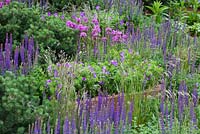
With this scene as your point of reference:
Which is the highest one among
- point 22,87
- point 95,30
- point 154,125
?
point 95,30

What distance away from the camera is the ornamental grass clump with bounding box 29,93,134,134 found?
4.15m

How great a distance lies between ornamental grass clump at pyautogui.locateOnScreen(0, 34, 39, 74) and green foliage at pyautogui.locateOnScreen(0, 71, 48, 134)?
604 millimetres

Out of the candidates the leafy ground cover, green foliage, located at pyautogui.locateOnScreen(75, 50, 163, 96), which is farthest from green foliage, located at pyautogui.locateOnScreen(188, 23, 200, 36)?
green foliage, located at pyautogui.locateOnScreen(75, 50, 163, 96)

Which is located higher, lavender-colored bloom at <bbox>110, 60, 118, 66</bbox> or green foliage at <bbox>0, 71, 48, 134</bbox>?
lavender-colored bloom at <bbox>110, 60, 118, 66</bbox>

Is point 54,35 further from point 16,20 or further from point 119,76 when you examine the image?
point 119,76

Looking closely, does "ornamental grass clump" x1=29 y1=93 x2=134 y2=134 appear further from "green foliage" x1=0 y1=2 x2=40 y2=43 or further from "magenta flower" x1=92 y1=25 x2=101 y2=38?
"magenta flower" x1=92 y1=25 x2=101 y2=38

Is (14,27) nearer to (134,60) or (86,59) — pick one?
(86,59)

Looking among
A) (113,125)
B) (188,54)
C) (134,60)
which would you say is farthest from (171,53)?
(113,125)

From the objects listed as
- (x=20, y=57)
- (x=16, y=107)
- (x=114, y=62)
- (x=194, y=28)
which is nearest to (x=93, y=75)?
(x=114, y=62)

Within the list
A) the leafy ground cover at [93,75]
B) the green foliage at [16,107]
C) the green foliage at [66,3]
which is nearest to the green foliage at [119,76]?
the leafy ground cover at [93,75]

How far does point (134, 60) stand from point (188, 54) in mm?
887

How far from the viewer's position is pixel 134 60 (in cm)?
622

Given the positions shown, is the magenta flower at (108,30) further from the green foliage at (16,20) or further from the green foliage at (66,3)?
the green foliage at (66,3)

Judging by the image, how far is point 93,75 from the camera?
5.69 meters
